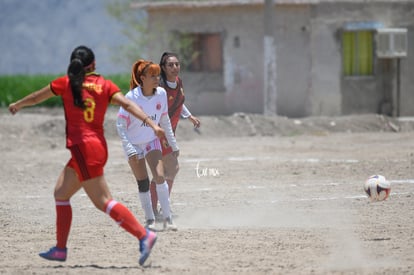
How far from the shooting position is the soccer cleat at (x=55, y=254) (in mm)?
8328

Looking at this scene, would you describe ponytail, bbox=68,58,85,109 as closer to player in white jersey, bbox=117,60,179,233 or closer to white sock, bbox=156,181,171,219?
player in white jersey, bbox=117,60,179,233

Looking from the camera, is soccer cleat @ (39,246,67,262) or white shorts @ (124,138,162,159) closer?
soccer cleat @ (39,246,67,262)

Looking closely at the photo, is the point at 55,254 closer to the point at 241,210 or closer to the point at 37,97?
the point at 37,97

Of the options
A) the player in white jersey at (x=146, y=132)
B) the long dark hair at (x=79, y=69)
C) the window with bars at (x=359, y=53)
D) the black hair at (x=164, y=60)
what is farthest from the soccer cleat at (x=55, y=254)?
the window with bars at (x=359, y=53)

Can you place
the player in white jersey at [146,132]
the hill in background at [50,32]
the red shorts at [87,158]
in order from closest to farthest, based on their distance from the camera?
the red shorts at [87,158], the player in white jersey at [146,132], the hill in background at [50,32]

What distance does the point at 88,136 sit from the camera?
8102mm

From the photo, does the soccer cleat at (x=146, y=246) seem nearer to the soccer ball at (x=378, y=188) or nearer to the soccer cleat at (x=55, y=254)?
the soccer cleat at (x=55, y=254)

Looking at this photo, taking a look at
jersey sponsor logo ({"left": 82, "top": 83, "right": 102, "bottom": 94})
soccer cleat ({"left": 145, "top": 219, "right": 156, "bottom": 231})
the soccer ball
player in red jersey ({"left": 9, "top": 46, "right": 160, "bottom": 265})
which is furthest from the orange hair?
the soccer ball

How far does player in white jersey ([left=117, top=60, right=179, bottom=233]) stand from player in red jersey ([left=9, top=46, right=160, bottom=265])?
1.87 m

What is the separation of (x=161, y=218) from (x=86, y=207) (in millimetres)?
2062

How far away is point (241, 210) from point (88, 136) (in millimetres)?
4401

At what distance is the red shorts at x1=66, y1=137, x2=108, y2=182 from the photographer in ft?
26.5

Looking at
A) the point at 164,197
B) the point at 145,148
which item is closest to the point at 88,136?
the point at 145,148

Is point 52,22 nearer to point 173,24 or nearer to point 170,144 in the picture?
point 173,24
